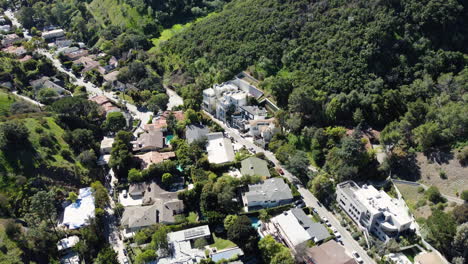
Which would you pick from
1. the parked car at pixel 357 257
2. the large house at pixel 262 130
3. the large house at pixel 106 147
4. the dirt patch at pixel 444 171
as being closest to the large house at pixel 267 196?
the parked car at pixel 357 257

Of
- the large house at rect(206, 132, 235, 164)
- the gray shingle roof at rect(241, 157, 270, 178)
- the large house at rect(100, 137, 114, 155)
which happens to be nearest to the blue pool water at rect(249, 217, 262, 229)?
the gray shingle roof at rect(241, 157, 270, 178)

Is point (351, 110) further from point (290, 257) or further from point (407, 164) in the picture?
point (290, 257)

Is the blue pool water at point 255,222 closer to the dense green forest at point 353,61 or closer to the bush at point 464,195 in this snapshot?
the dense green forest at point 353,61

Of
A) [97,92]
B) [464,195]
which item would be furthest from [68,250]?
[464,195]

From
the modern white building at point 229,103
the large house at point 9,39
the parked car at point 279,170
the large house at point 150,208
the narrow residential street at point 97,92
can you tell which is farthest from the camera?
the large house at point 9,39

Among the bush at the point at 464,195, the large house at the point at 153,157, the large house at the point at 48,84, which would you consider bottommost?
the large house at the point at 153,157

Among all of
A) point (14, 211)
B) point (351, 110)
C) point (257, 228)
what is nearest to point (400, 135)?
point (351, 110)
